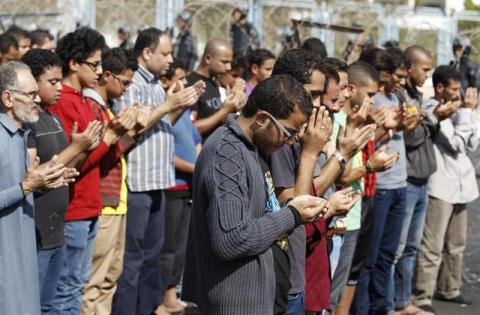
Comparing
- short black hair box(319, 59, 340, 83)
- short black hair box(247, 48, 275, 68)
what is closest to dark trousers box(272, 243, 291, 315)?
short black hair box(319, 59, 340, 83)

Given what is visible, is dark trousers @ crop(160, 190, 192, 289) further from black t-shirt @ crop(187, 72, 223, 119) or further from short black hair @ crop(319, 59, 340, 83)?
short black hair @ crop(319, 59, 340, 83)

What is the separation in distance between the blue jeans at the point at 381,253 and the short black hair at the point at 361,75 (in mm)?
1023

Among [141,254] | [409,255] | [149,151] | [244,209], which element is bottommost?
[409,255]

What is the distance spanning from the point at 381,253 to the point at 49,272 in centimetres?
321

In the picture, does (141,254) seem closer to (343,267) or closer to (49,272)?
(49,272)

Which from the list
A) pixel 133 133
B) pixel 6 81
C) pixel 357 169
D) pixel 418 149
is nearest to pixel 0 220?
pixel 6 81

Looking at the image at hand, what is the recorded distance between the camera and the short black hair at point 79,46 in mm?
7352

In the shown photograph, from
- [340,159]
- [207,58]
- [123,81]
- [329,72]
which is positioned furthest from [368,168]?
[207,58]

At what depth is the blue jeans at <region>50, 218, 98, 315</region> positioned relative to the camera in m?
6.99

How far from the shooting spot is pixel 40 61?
6746mm

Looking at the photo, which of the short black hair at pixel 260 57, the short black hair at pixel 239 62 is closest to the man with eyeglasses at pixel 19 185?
the short black hair at pixel 260 57

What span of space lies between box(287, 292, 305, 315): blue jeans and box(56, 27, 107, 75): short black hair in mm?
2591

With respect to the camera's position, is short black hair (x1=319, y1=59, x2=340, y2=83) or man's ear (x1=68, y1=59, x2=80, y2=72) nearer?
short black hair (x1=319, y1=59, x2=340, y2=83)

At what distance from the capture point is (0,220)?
593 centimetres
